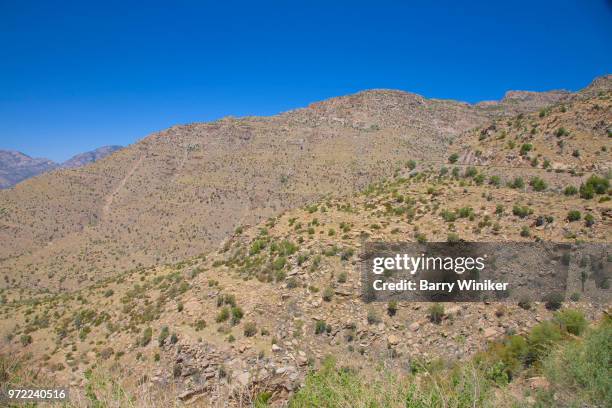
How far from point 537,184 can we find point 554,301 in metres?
9.08

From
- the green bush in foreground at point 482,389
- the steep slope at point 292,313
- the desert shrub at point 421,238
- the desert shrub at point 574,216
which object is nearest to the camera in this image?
the green bush in foreground at point 482,389

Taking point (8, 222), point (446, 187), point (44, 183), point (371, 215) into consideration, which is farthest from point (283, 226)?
point (44, 183)

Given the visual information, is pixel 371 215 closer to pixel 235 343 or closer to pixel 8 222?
pixel 235 343

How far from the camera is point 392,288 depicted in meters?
14.4

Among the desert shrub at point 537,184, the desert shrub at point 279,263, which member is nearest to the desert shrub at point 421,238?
the desert shrub at point 279,263

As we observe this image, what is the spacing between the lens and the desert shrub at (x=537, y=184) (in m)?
18.6

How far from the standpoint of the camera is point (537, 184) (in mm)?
18812

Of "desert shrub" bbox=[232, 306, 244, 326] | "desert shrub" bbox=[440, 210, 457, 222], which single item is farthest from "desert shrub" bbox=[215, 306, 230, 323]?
"desert shrub" bbox=[440, 210, 457, 222]

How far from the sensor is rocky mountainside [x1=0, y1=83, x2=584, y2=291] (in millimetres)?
50125

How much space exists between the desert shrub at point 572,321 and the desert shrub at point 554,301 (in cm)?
92

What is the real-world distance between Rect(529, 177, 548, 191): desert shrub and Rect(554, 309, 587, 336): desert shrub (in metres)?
9.64

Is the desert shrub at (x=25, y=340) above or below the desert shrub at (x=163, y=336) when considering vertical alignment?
below

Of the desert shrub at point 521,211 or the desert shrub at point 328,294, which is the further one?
the desert shrub at point 521,211

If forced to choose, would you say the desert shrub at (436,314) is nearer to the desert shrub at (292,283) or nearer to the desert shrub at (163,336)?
the desert shrub at (292,283)
